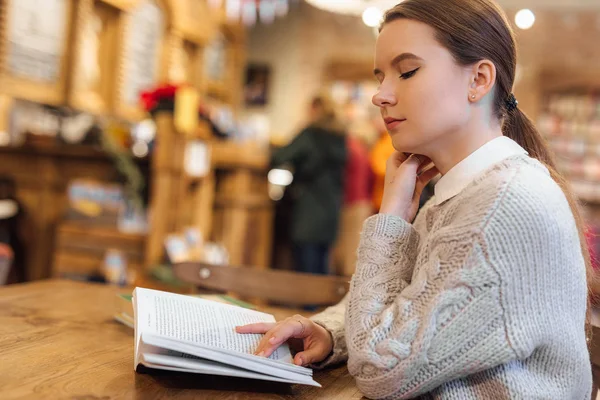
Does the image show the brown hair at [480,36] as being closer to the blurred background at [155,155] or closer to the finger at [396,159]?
the finger at [396,159]

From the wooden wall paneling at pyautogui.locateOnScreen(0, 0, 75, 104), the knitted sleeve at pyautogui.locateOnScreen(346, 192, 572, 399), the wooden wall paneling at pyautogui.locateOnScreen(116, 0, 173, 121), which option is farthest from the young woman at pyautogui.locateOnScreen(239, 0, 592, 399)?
the wooden wall paneling at pyautogui.locateOnScreen(116, 0, 173, 121)

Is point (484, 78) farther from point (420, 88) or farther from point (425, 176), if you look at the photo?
point (425, 176)

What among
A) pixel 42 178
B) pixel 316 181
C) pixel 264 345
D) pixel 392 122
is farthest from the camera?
pixel 316 181

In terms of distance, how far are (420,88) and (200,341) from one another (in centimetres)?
55

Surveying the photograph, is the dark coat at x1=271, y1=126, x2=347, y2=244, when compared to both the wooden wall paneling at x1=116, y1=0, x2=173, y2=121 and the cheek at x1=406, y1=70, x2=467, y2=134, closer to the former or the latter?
the wooden wall paneling at x1=116, y1=0, x2=173, y2=121

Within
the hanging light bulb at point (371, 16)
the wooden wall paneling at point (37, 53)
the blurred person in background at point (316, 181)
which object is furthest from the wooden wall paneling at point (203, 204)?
the hanging light bulb at point (371, 16)

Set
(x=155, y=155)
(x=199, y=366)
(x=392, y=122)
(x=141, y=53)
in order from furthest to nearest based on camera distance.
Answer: (x=141, y=53) → (x=155, y=155) → (x=392, y=122) → (x=199, y=366)

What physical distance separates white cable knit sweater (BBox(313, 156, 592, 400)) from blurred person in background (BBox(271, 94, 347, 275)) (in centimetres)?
366

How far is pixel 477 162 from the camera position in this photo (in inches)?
46.9

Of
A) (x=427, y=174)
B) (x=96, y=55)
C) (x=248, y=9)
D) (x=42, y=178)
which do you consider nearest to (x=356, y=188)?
(x=96, y=55)

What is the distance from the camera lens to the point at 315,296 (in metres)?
1.87

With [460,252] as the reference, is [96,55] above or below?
above

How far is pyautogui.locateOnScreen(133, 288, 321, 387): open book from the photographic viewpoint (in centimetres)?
96

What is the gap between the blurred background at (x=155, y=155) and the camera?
349 cm
